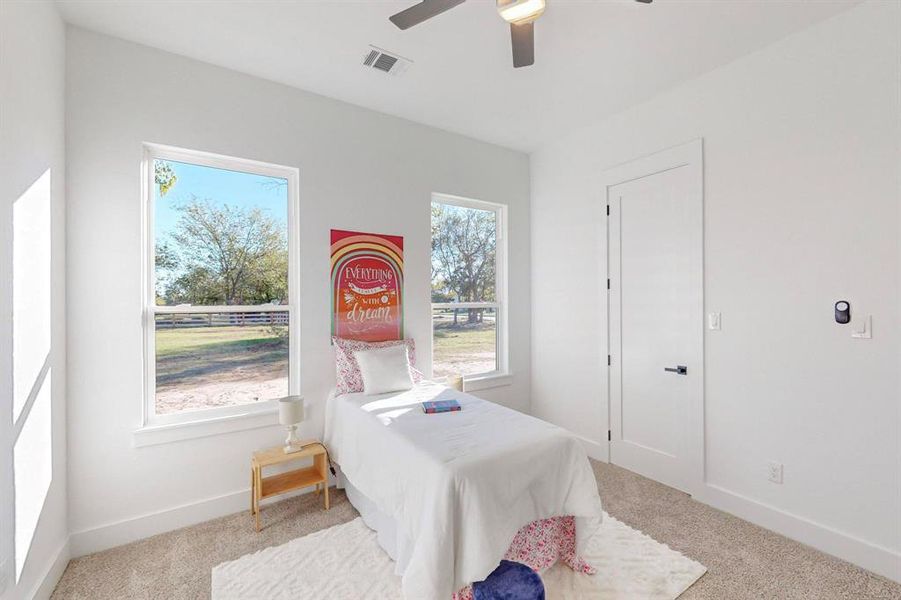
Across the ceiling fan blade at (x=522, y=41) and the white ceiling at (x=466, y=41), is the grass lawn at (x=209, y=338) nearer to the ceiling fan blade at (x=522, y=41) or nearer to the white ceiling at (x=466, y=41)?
the white ceiling at (x=466, y=41)

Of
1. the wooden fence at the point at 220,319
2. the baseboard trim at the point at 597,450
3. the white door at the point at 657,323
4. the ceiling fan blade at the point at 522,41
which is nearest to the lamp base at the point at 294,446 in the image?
the wooden fence at the point at 220,319

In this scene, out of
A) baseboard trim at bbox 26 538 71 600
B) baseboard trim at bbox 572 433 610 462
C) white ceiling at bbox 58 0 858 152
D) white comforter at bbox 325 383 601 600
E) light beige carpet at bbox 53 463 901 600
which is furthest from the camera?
baseboard trim at bbox 572 433 610 462

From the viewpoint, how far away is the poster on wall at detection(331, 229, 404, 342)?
3154mm

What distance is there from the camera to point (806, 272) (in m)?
2.37

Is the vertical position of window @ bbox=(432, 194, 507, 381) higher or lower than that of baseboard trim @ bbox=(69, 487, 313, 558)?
higher

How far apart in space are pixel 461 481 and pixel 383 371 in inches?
55.1

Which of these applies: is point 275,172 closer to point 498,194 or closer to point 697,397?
point 498,194

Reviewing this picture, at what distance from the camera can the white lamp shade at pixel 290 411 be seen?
2646mm

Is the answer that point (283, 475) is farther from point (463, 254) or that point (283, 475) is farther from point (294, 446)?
point (463, 254)

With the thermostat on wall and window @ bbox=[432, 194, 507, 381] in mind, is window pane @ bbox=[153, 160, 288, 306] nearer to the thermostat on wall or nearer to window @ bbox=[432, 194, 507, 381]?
window @ bbox=[432, 194, 507, 381]

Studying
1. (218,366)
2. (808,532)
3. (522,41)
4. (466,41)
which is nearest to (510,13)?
(522,41)

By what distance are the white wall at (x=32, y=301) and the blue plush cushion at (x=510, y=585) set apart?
178 cm

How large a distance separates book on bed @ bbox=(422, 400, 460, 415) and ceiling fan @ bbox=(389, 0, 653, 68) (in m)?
2.01

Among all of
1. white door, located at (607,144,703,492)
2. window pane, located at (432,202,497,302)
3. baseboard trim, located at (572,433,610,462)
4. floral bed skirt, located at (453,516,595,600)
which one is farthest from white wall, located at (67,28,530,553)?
baseboard trim, located at (572,433,610,462)
